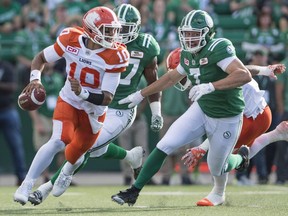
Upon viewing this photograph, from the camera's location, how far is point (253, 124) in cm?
858

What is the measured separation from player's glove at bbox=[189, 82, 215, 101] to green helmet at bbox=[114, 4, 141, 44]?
1.44 metres

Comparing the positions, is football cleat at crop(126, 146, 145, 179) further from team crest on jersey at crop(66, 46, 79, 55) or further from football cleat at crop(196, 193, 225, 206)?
team crest on jersey at crop(66, 46, 79, 55)

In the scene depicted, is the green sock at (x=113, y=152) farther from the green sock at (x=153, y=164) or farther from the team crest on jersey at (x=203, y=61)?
the team crest on jersey at (x=203, y=61)

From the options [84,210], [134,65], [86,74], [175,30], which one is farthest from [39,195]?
[175,30]

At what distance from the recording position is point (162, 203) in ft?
28.3

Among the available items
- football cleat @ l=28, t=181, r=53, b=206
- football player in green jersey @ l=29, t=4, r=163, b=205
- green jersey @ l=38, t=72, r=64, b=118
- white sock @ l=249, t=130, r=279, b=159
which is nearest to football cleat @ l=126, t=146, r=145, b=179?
football player in green jersey @ l=29, t=4, r=163, b=205

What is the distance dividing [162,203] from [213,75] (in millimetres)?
1531

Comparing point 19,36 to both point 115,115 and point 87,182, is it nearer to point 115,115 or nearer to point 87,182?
point 87,182

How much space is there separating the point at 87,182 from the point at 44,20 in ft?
9.80

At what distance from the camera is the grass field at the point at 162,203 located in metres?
7.46

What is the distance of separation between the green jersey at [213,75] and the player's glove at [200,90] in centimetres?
34

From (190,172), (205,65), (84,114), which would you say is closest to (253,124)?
(205,65)

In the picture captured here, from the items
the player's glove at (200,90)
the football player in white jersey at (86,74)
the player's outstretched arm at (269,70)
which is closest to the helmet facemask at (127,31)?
the football player in white jersey at (86,74)

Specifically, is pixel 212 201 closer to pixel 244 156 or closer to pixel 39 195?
pixel 244 156
